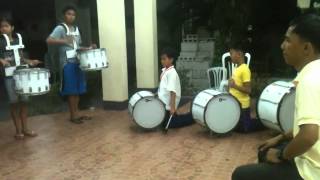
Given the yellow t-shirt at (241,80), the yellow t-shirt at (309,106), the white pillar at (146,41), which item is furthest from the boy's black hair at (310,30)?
the white pillar at (146,41)

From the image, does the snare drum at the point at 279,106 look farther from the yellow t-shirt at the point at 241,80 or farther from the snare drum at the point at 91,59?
the snare drum at the point at 91,59

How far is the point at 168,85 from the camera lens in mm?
6398

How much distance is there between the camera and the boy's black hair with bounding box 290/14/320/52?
2.44m

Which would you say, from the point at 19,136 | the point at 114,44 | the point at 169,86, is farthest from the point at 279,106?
the point at 19,136

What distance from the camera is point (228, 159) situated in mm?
5312

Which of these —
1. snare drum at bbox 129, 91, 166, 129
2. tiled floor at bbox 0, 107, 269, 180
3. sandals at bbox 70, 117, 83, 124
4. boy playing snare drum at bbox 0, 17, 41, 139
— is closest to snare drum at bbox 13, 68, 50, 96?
boy playing snare drum at bbox 0, 17, 41, 139

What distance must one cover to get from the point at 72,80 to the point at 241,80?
9.01 ft

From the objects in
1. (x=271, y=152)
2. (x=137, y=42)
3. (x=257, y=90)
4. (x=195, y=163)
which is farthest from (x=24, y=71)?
(x=257, y=90)

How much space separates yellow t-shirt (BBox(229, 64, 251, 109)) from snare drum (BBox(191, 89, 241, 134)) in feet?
0.70

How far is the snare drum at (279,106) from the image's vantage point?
18.4ft

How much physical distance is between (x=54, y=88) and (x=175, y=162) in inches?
195

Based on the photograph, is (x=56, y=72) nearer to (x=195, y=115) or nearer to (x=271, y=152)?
(x=195, y=115)

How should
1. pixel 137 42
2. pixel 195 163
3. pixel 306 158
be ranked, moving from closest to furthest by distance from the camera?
pixel 306 158
pixel 195 163
pixel 137 42

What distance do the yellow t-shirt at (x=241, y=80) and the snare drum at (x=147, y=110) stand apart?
42.0 inches
